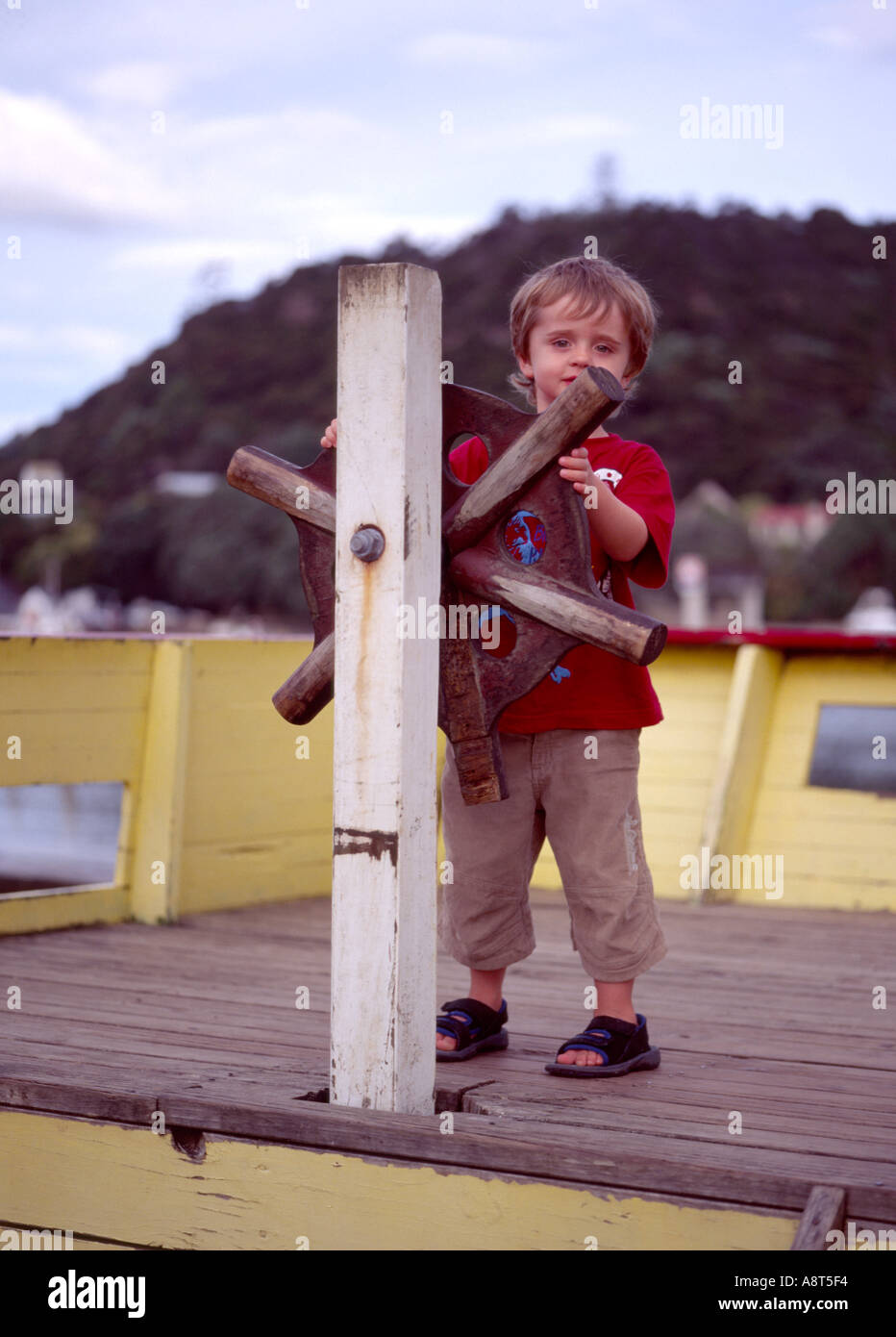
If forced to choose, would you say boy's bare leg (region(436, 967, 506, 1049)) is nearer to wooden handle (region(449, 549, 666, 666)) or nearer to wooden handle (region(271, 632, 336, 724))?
wooden handle (region(271, 632, 336, 724))

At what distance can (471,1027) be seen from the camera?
128 inches

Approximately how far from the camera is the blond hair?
297 cm

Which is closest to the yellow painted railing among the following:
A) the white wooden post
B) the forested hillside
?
the white wooden post

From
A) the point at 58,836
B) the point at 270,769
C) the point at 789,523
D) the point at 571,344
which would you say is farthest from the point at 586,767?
the point at 789,523

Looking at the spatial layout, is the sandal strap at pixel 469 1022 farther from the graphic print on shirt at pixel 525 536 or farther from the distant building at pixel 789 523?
the distant building at pixel 789 523

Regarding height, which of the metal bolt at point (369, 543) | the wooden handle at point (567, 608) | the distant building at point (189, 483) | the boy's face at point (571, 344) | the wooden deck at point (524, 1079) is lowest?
the wooden deck at point (524, 1079)

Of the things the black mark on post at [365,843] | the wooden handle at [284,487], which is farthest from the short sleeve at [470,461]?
the black mark on post at [365,843]

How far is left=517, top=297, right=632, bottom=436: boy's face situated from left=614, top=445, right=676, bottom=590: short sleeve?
0.19 metres

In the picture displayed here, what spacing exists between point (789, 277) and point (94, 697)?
10643 cm

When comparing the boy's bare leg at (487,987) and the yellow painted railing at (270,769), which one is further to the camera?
the yellow painted railing at (270,769)

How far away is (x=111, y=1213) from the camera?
8.93ft

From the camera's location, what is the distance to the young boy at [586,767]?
9.78 ft

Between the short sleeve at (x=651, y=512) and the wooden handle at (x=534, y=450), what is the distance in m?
0.36
